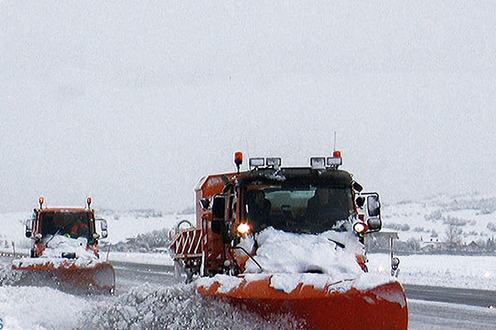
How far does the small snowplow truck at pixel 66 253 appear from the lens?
61.2ft

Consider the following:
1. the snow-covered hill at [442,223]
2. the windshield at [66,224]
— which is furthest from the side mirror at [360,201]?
the snow-covered hill at [442,223]

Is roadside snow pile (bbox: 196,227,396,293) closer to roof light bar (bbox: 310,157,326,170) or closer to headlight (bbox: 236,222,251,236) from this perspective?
headlight (bbox: 236,222,251,236)

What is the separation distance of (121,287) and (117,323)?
1356 cm

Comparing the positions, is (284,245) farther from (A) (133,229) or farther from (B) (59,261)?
(A) (133,229)

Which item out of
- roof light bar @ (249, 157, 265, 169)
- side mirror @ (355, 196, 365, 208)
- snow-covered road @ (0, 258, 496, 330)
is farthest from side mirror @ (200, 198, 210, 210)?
side mirror @ (355, 196, 365, 208)

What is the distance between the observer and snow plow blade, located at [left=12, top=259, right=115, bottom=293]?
18609mm

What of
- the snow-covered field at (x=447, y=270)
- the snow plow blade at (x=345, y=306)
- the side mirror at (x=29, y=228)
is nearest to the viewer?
the snow plow blade at (x=345, y=306)

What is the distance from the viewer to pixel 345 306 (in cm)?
851

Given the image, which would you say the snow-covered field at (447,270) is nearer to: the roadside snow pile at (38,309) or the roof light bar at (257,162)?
the roadside snow pile at (38,309)

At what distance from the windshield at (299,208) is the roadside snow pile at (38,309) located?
324 cm

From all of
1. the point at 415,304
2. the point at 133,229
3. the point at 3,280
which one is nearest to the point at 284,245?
the point at 415,304

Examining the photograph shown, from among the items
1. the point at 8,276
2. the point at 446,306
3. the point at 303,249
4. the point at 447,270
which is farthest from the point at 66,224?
the point at 447,270

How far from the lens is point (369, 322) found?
849 centimetres

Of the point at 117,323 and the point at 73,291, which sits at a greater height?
the point at 117,323
